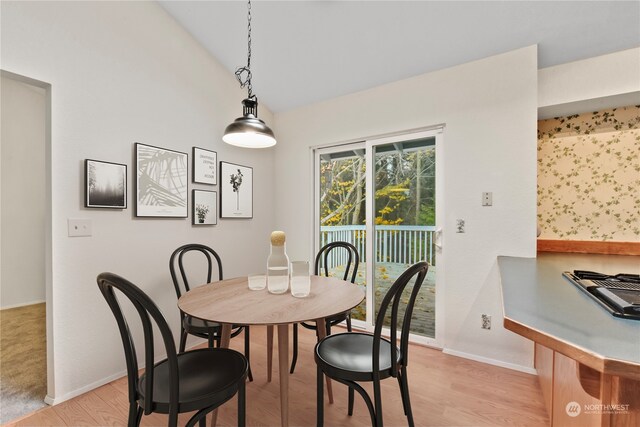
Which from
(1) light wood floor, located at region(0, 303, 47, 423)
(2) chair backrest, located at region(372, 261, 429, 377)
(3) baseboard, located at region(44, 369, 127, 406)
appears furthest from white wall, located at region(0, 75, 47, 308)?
(2) chair backrest, located at region(372, 261, 429, 377)

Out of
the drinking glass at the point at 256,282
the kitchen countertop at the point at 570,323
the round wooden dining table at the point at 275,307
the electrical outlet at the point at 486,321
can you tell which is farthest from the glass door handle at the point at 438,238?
the drinking glass at the point at 256,282

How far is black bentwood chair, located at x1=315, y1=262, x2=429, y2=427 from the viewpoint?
1.15 metres

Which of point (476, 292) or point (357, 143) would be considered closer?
point (476, 292)

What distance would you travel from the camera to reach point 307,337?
2.67 meters

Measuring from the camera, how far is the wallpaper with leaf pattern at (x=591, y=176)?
2.13 meters

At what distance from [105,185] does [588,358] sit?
98.5 inches

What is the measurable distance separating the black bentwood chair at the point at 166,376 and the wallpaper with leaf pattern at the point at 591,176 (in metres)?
2.74

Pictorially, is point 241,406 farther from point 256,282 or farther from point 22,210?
point 22,210

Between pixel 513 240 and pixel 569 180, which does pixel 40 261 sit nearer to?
pixel 513 240

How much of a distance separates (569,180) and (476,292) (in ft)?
4.09

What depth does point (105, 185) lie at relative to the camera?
6.29 ft

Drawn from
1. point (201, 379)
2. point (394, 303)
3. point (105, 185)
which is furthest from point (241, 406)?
point (105, 185)

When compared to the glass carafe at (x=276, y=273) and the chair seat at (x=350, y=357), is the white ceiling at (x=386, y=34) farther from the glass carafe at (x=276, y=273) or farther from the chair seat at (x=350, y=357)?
the chair seat at (x=350, y=357)

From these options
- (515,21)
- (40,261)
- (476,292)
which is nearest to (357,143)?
(515,21)
